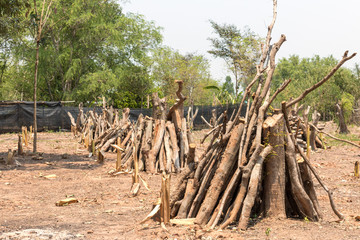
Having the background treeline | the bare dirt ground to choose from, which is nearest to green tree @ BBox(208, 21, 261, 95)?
the background treeline

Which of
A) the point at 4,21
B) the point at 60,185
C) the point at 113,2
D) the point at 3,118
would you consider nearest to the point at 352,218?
the point at 60,185

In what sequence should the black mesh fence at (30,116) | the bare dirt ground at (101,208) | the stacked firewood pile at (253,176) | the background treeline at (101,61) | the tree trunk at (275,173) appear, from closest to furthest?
the bare dirt ground at (101,208), the stacked firewood pile at (253,176), the tree trunk at (275,173), the black mesh fence at (30,116), the background treeline at (101,61)

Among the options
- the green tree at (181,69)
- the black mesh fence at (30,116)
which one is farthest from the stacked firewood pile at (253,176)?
the green tree at (181,69)

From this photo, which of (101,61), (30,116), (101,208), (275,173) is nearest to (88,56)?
(101,61)

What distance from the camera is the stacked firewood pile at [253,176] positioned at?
173 inches

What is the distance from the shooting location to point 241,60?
36.5 meters

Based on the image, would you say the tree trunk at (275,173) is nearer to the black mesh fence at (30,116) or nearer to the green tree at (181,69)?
the black mesh fence at (30,116)

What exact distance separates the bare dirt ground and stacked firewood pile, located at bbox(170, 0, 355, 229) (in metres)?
0.21

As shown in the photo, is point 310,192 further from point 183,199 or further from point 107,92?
point 107,92

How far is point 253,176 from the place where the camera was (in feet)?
14.2

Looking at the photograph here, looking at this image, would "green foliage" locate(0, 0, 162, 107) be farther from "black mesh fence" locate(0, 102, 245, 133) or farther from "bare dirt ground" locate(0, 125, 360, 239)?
"bare dirt ground" locate(0, 125, 360, 239)

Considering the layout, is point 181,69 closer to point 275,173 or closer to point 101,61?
point 101,61

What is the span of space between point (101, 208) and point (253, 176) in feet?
8.19

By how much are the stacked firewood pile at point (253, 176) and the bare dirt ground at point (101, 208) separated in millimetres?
214
